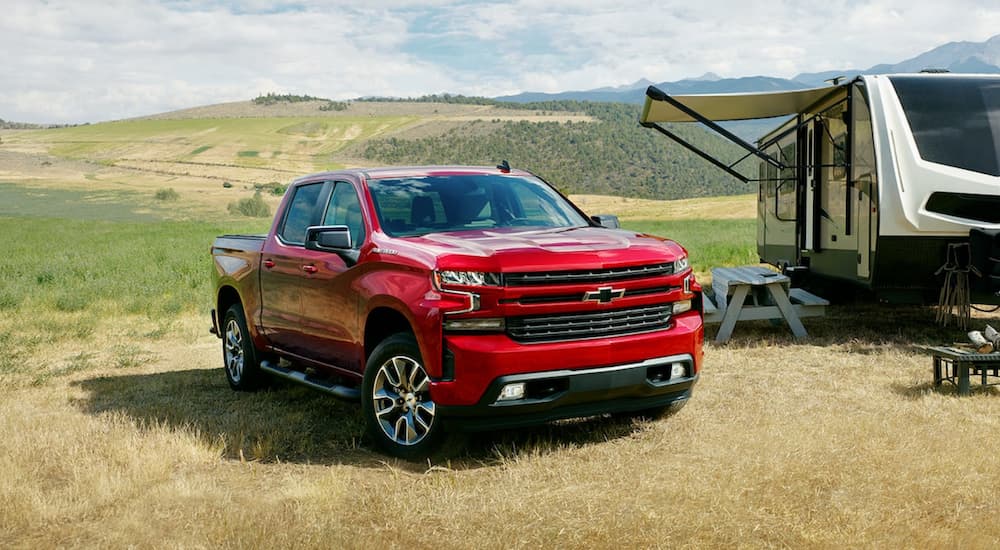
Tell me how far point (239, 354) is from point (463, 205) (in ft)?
9.03

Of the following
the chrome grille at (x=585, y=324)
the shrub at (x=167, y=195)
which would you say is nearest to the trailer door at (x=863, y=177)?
the chrome grille at (x=585, y=324)

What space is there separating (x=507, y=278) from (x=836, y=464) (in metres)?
2.01

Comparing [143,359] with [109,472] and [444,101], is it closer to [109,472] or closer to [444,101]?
[109,472]

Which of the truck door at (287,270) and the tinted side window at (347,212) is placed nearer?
the tinted side window at (347,212)

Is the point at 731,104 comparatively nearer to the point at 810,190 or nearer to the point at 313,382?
the point at 810,190

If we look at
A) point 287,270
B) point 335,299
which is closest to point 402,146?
point 287,270

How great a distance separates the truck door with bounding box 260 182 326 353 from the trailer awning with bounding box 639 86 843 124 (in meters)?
4.51

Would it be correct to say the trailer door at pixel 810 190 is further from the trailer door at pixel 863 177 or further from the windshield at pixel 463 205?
the windshield at pixel 463 205

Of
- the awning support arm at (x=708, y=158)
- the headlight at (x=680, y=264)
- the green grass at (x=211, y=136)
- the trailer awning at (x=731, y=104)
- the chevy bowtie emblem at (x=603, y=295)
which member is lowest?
the chevy bowtie emblem at (x=603, y=295)

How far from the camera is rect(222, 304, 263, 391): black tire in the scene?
796 cm

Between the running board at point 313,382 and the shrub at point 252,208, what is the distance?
47750 mm

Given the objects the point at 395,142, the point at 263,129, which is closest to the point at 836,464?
the point at 395,142

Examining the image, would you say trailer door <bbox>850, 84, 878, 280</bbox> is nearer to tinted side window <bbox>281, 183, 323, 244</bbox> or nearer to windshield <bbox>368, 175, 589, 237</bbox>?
windshield <bbox>368, 175, 589, 237</bbox>

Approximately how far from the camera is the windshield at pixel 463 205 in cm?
643
